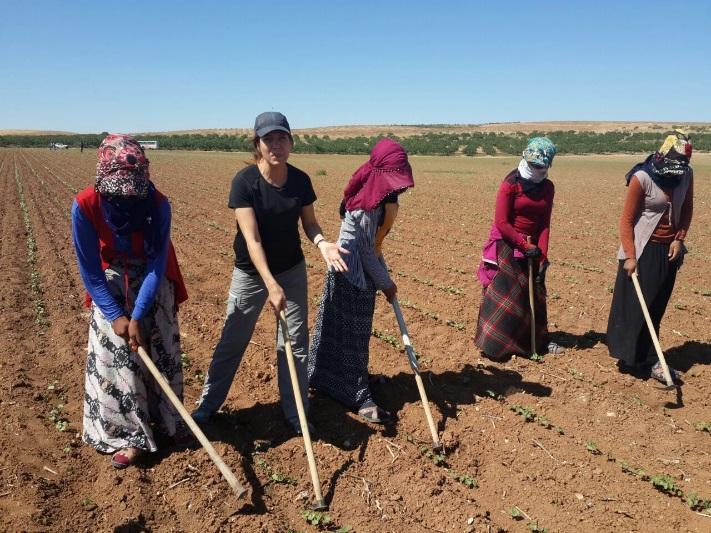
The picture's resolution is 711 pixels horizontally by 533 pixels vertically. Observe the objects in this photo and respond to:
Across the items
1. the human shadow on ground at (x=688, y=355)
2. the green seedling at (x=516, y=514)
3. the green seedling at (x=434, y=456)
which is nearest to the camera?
the green seedling at (x=516, y=514)

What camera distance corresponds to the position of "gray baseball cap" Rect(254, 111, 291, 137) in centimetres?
290

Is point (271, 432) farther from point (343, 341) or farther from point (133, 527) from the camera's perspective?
point (133, 527)

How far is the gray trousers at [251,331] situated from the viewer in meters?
3.29

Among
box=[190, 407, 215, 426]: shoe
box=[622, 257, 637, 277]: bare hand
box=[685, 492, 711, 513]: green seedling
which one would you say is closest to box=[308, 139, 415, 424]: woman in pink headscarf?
box=[190, 407, 215, 426]: shoe

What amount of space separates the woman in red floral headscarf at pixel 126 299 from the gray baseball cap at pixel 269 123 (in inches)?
23.9

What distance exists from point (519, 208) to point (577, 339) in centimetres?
170

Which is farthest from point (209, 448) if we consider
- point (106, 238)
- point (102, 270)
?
point (106, 238)

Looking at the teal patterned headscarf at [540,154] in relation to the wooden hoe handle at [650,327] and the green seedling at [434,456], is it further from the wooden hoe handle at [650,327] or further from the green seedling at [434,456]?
the green seedling at [434,456]

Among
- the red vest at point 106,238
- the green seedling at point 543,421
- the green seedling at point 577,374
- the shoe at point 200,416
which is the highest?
the red vest at point 106,238

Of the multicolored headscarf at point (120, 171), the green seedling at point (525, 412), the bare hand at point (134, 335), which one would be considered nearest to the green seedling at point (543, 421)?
the green seedling at point (525, 412)

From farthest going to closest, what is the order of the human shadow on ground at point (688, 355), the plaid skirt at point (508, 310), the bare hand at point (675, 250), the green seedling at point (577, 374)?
1. the human shadow on ground at point (688, 355)
2. the plaid skirt at point (508, 310)
3. the green seedling at point (577, 374)
4. the bare hand at point (675, 250)

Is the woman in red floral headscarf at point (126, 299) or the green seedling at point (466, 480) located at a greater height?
the woman in red floral headscarf at point (126, 299)

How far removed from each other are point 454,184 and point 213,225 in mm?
11802

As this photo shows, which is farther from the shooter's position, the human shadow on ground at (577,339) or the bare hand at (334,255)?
the human shadow on ground at (577,339)
